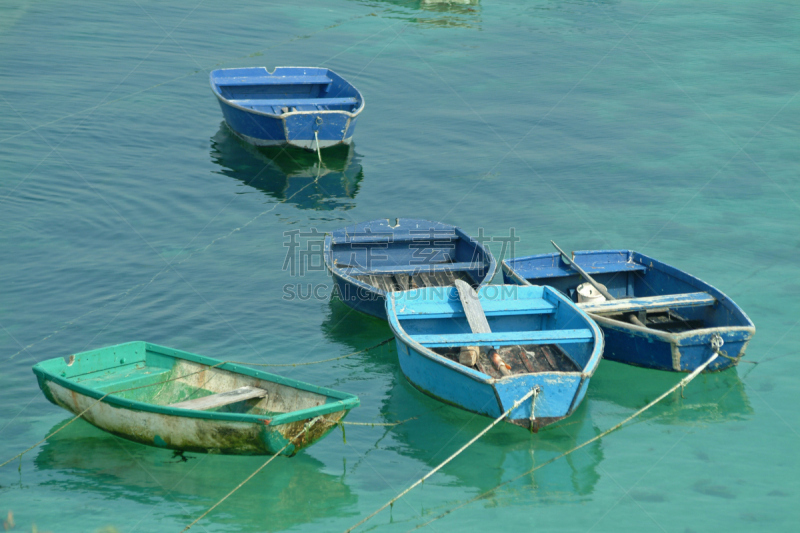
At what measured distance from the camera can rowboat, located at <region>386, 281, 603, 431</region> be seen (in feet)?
29.1

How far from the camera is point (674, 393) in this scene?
10305 mm

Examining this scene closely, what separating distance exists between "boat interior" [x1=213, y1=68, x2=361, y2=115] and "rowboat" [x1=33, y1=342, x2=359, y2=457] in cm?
1102

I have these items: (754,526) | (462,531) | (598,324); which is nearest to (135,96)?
(598,324)

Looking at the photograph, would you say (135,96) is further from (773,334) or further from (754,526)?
(754,526)

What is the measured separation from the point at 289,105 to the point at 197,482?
12.9m

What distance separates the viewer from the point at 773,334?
11680 millimetres

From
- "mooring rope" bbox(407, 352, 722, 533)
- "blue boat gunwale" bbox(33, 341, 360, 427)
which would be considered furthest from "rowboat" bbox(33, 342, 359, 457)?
"mooring rope" bbox(407, 352, 722, 533)

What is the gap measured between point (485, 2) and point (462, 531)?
29.5 m

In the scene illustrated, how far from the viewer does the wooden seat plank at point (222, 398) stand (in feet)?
29.2

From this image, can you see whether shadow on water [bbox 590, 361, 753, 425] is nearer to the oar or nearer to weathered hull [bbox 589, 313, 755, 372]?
weathered hull [bbox 589, 313, 755, 372]

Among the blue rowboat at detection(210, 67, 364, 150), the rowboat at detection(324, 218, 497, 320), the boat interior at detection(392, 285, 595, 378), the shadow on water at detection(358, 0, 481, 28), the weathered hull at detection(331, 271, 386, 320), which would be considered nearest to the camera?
the boat interior at detection(392, 285, 595, 378)

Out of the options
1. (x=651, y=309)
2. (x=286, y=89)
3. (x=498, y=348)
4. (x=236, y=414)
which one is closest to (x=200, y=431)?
(x=236, y=414)

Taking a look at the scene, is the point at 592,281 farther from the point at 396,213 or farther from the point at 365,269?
the point at 396,213

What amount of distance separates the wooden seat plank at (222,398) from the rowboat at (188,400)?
0.4 inches
